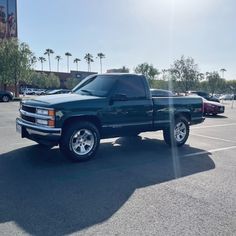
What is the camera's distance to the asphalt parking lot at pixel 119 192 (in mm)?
3758

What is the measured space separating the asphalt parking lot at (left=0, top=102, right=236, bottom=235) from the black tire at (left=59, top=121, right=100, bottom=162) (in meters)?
0.22

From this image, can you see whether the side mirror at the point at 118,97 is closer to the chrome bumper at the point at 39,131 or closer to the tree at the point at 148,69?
the chrome bumper at the point at 39,131

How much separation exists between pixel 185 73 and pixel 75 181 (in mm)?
39357

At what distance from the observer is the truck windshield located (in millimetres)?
7375

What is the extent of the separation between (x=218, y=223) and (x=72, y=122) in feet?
12.7

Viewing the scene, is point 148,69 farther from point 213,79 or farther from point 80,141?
point 80,141

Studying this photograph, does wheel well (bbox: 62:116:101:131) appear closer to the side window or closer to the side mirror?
the side mirror

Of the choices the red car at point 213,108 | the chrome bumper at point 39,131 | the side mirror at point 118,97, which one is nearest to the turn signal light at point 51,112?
the chrome bumper at point 39,131

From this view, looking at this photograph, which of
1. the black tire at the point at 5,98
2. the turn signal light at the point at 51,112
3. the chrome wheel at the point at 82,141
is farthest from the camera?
the black tire at the point at 5,98

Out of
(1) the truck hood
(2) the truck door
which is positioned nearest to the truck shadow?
(2) the truck door

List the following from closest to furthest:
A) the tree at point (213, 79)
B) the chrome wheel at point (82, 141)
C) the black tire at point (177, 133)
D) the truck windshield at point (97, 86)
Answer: the chrome wheel at point (82, 141), the truck windshield at point (97, 86), the black tire at point (177, 133), the tree at point (213, 79)

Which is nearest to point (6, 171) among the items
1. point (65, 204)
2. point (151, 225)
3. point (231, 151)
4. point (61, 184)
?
point (61, 184)

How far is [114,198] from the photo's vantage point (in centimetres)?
467

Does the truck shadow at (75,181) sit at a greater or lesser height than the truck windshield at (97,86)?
lesser
